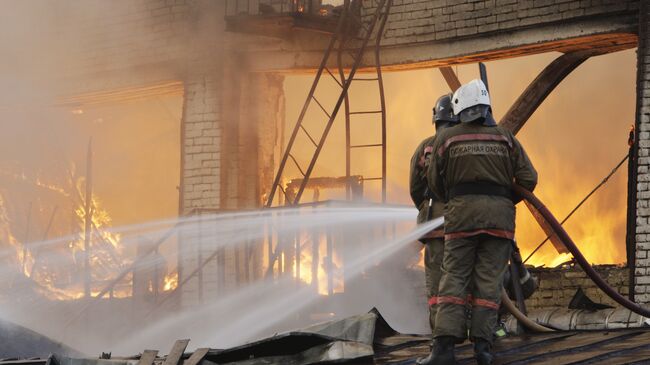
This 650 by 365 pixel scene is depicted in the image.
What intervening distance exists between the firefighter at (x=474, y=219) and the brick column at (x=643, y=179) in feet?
22.4

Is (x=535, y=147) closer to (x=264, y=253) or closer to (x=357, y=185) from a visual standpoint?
(x=357, y=185)

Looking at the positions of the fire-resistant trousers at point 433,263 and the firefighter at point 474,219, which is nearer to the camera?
the firefighter at point 474,219

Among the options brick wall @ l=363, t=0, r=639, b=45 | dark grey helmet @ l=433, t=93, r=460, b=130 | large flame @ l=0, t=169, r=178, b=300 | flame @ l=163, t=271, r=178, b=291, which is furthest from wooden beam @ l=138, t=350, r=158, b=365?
large flame @ l=0, t=169, r=178, b=300

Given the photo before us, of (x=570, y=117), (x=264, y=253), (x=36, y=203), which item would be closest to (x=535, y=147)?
(x=570, y=117)

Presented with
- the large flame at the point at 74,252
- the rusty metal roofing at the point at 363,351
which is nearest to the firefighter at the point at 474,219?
the rusty metal roofing at the point at 363,351

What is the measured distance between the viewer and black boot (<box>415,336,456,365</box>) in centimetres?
680

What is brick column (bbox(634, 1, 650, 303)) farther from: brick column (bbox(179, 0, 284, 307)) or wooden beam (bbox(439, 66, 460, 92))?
brick column (bbox(179, 0, 284, 307))

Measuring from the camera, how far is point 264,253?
16.0 meters

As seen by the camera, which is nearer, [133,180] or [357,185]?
[357,185]

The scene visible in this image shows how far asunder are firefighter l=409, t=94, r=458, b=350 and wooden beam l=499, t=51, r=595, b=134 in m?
7.61

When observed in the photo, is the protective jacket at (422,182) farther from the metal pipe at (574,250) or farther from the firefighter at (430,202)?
the metal pipe at (574,250)

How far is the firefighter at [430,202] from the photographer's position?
7.54m

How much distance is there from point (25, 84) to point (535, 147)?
8284 mm

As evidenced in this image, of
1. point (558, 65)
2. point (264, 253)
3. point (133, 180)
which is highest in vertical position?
point (558, 65)
